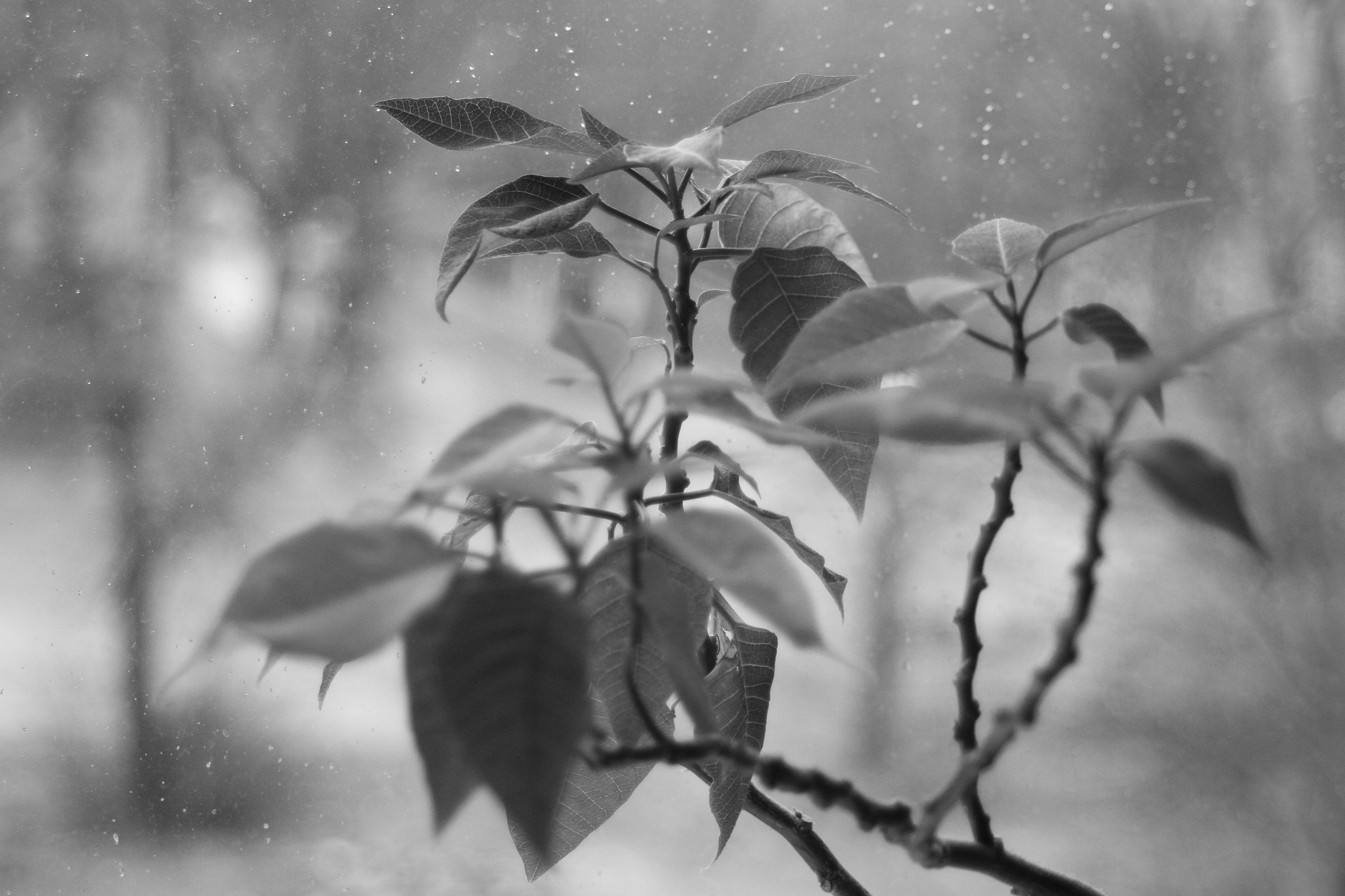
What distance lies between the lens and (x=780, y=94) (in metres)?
0.54

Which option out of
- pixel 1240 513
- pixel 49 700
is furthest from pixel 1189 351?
pixel 49 700

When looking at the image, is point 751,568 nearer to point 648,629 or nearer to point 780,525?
point 648,629

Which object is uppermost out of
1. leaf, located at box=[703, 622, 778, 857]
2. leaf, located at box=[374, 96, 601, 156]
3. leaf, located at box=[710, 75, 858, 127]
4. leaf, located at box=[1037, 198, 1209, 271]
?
leaf, located at box=[710, 75, 858, 127]

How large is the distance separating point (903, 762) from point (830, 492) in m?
0.35

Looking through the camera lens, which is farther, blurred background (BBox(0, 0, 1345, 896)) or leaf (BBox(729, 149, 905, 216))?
blurred background (BBox(0, 0, 1345, 896))

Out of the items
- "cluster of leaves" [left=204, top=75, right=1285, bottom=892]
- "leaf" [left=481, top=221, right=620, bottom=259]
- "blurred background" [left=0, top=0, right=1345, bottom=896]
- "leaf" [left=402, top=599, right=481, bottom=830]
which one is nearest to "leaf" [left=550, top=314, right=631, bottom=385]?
"cluster of leaves" [left=204, top=75, right=1285, bottom=892]

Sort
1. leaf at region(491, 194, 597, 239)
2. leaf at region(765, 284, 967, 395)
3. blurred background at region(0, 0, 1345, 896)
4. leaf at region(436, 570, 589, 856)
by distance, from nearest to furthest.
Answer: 1. leaf at region(436, 570, 589, 856)
2. leaf at region(765, 284, 967, 395)
3. leaf at region(491, 194, 597, 239)
4. blurred background at region(0, 0, 1345, 896)

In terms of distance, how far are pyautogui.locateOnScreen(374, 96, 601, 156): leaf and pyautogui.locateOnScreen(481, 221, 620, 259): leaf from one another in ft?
0.14

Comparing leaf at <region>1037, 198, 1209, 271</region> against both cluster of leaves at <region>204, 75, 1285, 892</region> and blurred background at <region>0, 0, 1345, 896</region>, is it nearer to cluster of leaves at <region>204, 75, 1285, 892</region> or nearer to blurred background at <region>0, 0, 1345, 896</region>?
cluster of leaves at <region>204, 75, 1285, 892</region>

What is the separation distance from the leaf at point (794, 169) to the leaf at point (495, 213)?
9 cm

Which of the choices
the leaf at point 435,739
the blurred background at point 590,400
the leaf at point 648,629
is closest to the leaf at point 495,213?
the leaf at point 648,629

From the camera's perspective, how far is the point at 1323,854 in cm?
122

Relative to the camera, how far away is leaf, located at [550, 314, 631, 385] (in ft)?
1.04

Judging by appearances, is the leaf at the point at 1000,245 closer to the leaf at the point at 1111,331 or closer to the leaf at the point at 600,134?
the leaf at the point at 1111,331
